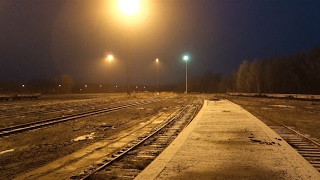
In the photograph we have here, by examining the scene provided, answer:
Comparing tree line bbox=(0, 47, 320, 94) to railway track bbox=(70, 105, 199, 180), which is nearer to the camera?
railway track bbox=(70, 105, 199, 180)

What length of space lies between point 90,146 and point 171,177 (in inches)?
263

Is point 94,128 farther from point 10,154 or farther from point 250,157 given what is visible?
point 250,157

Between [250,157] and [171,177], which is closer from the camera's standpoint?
[171,177]

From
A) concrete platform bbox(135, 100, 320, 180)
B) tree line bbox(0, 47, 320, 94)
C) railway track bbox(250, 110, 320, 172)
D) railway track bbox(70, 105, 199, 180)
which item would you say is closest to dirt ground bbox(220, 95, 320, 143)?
railway track bbox(250, 110, 320, 172)

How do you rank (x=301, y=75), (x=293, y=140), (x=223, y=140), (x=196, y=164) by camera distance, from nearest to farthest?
(x=196, y=164) → (x=223, y=140) → (x=293, y=140) → (x=301, y=75)

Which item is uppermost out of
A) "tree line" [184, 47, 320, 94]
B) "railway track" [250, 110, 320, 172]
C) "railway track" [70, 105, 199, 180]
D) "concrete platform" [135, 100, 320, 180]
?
"tree line" [184, 47, 320, 94]

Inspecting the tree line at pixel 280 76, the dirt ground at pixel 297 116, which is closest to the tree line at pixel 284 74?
the tree line at pixel 280 76

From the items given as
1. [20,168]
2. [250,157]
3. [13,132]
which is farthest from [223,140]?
[13,132]

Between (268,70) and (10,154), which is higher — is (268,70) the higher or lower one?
the higher one

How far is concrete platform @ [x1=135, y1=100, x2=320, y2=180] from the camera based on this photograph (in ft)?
28.5

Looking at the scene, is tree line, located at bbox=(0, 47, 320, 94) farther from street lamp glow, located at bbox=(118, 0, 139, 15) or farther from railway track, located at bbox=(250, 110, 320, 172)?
railway track, located at bbox=(250, 110, 320, 172)

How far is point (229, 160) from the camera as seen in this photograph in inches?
405

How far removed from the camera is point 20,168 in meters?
10.3

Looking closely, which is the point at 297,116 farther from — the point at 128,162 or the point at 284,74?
the point at 284,74
